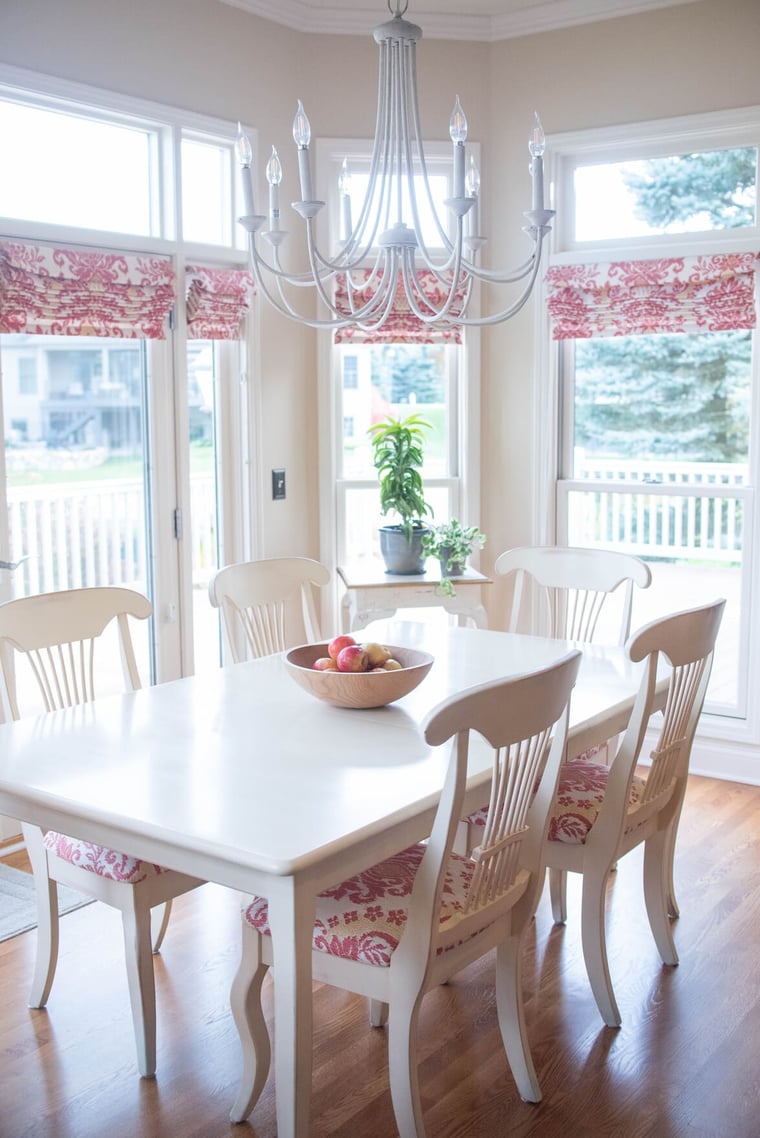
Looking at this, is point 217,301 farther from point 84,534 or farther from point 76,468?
point 84,534

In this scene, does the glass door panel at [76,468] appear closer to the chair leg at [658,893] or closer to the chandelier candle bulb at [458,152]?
the chandelier candle bulb at [458,152]

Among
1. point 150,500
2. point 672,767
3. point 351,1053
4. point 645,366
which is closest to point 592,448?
point 645,366

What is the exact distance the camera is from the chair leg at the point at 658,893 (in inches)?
115

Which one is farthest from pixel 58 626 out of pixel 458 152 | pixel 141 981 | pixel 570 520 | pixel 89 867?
pixel 570 520

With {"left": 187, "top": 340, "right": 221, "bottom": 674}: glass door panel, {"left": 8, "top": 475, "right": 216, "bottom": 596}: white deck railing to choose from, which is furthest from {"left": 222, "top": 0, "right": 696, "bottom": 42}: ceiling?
{"left": 8, "top": 475, "right": 216, "bottom": 596}: white deck railing

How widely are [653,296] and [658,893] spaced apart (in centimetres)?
247

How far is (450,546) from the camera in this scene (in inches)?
175

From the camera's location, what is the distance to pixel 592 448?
4824 mm

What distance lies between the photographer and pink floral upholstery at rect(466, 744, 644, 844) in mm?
2699

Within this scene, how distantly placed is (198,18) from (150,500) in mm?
1782

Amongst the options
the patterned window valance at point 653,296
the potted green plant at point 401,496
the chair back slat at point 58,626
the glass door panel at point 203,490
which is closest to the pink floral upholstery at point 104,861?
the chair back slat at point 58,626

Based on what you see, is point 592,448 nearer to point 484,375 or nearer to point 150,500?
point 484,375

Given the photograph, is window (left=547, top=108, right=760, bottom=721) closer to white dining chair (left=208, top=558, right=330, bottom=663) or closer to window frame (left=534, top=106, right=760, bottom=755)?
window frame (left=534, top=106, right=760, bottom=755)

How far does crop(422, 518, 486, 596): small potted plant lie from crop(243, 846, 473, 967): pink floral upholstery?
2.18 meters
